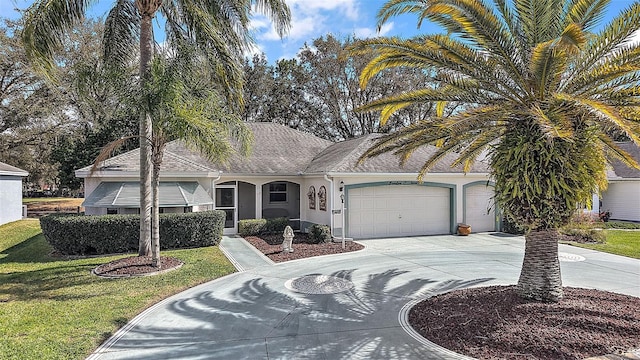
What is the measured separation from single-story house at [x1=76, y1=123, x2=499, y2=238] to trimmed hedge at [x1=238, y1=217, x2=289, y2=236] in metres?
0.71

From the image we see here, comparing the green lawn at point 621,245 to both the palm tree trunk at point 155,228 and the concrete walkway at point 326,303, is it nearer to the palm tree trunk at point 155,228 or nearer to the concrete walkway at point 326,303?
the concrete walkway at point 326,303

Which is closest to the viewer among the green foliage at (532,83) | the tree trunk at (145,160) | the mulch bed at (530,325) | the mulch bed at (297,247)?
the mulch bed at (530,325)

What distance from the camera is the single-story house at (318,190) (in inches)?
622

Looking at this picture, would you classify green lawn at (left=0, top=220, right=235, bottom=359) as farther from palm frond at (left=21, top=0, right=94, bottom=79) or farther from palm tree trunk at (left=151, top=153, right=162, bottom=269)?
palm frond at (left=21, top=0, right=94, bottom=79)

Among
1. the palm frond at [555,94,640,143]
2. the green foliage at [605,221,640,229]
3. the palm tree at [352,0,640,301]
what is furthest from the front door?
the green foliage at [605,221,640,229]

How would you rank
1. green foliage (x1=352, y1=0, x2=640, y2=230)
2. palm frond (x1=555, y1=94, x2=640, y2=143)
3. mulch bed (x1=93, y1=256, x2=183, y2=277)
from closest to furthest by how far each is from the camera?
palm frond (x1=555, y1=94, x2=640, y2=143)
green foliage (x1=352, y1=0, x2=640, y2=230)
mulch bed (x1=93, y1=256, x2=183, y2=277)

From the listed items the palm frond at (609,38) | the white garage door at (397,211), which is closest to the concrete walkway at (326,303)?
the white garage door at (397,211)

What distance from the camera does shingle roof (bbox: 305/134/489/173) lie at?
17028mm

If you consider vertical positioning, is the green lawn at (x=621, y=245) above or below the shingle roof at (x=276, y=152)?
below

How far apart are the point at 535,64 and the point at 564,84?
4.80 feet

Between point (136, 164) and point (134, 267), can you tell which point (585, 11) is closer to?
point (134, 267)

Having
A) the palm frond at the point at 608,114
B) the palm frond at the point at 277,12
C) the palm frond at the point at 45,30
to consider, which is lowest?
the palm frond at the point at 608,114

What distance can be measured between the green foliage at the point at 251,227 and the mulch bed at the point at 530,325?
11615 millimetres

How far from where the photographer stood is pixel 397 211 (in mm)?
18328
